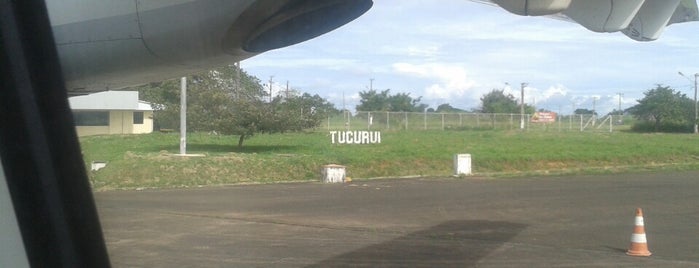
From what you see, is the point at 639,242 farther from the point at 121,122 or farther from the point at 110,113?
the point at 121,122

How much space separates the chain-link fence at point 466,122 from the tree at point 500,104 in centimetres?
598

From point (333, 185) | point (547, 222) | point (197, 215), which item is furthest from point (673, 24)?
point (333, 185)

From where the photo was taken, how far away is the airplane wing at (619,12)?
21.1 ft

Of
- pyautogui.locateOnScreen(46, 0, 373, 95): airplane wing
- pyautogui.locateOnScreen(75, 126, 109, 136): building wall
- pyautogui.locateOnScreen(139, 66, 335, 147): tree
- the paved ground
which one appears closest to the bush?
pyautogui.locateOnScreen(139, 66, 335, 147): tree

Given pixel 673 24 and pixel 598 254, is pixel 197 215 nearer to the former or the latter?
pixel 598 254

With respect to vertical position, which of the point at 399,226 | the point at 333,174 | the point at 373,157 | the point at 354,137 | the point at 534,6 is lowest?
the point at 399,226

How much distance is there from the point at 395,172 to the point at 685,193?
36.2ft

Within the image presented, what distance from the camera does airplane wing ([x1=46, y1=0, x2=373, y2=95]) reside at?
644 cm

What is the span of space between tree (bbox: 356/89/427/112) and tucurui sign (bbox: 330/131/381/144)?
2447 cm

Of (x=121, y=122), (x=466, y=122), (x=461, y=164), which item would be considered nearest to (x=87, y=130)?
(x=121, y=122)

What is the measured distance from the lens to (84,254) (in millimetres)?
4020

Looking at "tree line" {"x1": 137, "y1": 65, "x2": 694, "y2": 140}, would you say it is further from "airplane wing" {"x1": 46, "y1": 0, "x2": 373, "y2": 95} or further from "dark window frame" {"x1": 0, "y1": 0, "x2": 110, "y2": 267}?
"dark window frame" {"x1": 0, "y1": 0, "x2": 110, "y2": 267}

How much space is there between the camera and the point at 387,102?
218ft

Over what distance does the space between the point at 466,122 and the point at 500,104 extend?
1533 cm
